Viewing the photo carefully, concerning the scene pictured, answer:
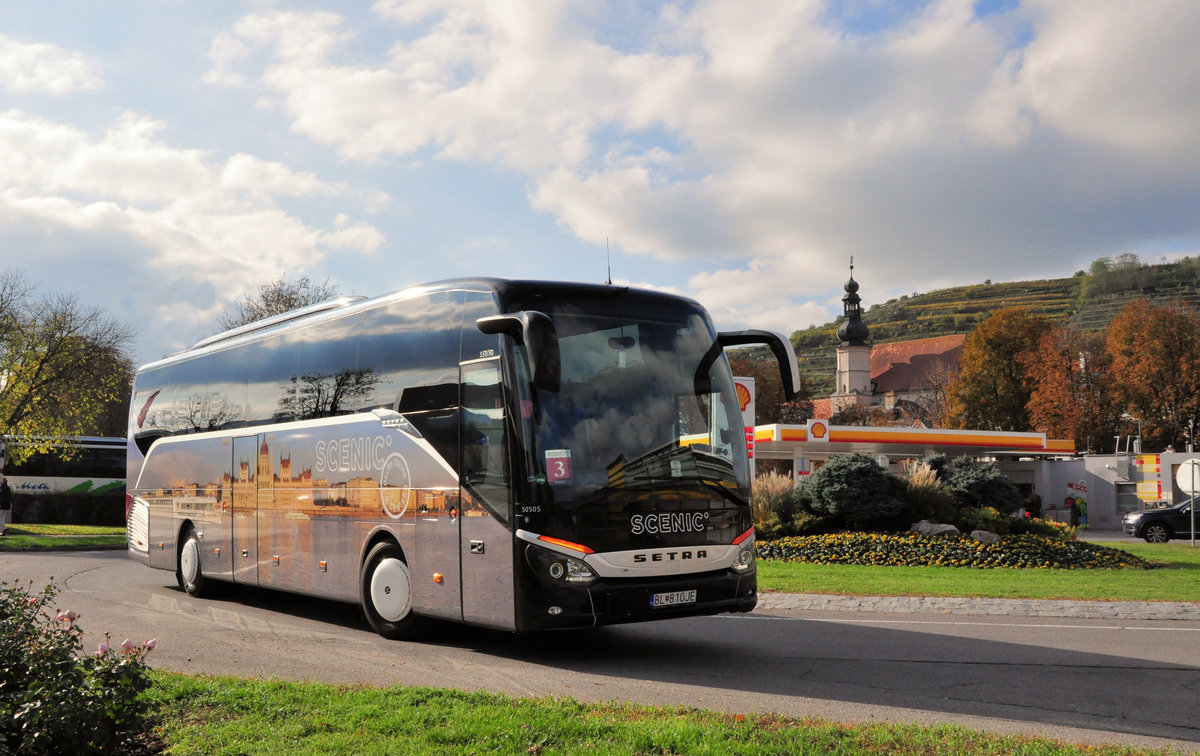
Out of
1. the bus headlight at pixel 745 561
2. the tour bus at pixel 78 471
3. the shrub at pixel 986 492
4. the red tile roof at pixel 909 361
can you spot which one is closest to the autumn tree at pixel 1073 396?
the shrub at pixel 986 492

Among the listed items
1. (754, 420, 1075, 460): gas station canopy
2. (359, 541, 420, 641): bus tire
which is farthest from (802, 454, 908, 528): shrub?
(359, 541, 420, 641): bus tire

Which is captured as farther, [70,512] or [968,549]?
[70,512]

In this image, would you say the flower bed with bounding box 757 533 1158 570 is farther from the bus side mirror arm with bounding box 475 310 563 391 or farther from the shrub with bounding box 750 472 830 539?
the bus side mirror arm with bounding box 475 310 563 391

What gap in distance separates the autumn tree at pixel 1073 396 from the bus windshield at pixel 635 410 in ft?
213

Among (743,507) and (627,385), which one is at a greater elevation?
(627,385)

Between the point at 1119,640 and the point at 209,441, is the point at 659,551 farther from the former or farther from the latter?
the point at 209,441

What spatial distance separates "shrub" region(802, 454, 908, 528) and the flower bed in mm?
862

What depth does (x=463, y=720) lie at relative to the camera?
6.25 metres

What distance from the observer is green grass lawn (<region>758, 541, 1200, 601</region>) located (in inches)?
598

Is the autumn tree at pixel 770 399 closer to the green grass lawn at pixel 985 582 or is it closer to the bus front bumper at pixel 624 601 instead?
the green grass lawn at pixel 985 582

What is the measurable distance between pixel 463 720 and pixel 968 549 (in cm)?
1664

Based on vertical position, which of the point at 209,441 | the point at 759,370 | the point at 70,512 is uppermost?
the point at 759,370

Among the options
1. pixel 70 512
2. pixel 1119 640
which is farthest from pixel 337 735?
pixel 70 512

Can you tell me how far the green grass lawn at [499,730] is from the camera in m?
5.63
